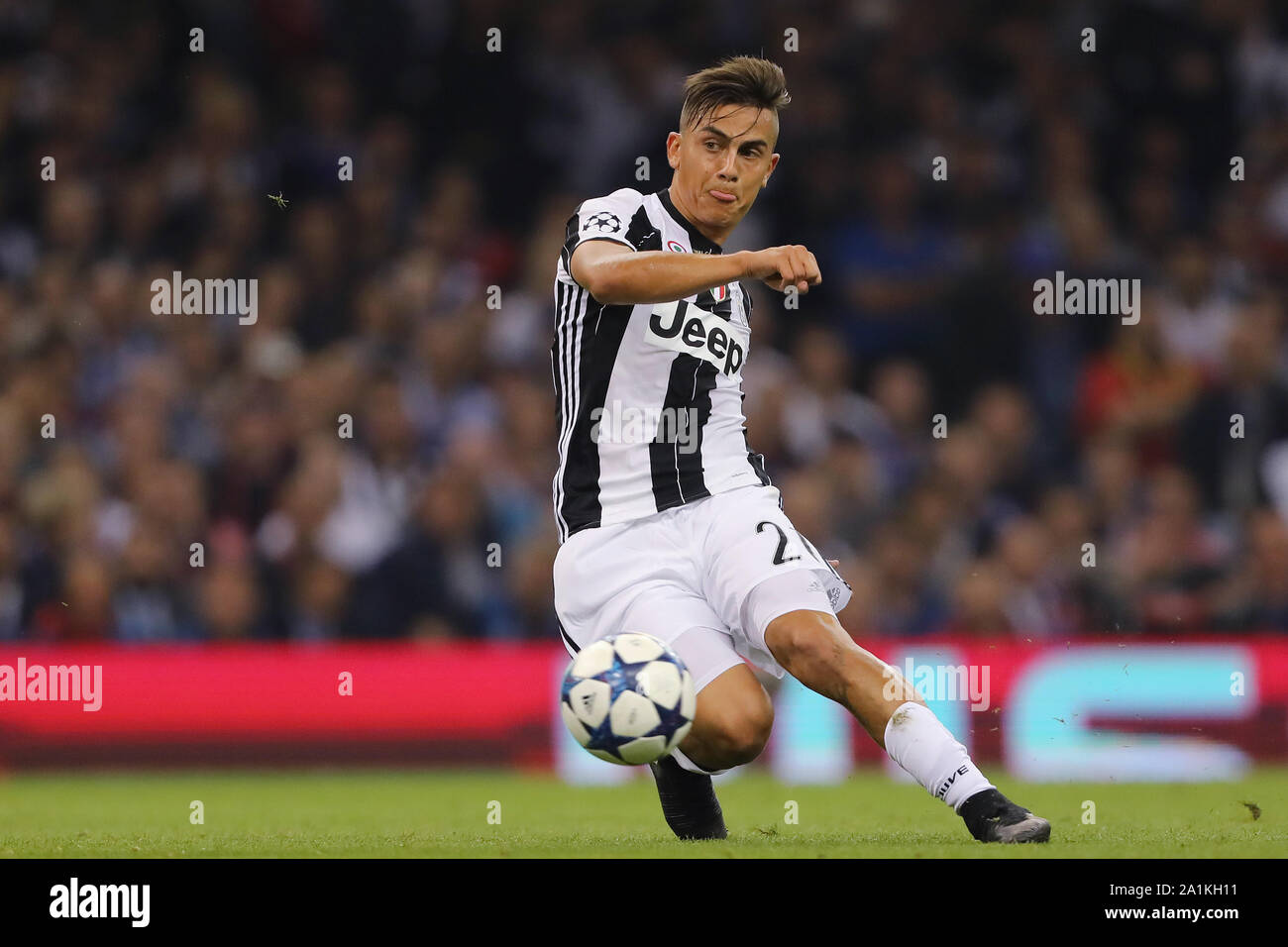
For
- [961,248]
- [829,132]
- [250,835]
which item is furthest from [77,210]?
[250,835]

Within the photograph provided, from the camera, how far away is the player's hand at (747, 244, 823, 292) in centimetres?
462

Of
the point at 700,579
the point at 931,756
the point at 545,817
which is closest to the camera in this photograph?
the point at 931,756

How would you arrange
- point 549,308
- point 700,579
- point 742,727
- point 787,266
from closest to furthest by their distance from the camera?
1. point 787,266
2. point 742,727
3. point 700,579
4. point 549,308

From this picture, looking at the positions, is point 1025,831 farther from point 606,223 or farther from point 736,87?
point 736,87

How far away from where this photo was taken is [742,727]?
526cm

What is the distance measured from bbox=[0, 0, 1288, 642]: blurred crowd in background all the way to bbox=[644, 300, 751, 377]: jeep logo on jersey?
441 centimetres

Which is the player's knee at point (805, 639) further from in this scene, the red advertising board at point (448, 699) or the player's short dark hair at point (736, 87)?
the red advertising board at point (448, 699)

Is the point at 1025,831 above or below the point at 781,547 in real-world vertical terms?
below

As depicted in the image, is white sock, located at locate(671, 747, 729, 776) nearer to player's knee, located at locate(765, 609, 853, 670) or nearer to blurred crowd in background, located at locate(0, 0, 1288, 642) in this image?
player's knee, located at locate(765, 609, 853, 670)

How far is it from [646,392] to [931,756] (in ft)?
4.96

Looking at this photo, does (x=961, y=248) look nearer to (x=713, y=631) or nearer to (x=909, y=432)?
(x=909, y=432)

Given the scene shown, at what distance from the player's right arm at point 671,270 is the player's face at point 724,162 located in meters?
0.48

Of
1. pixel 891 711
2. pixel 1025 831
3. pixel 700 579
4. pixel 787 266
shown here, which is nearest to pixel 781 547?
pixel 700 579

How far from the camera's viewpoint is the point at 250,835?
5.76 m
